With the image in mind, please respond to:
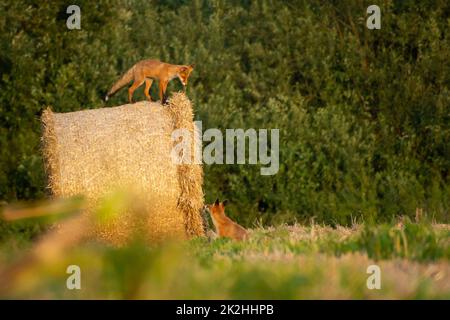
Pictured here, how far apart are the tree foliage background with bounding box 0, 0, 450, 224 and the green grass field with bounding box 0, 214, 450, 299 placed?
903cm

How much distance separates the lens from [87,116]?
35.8 feet

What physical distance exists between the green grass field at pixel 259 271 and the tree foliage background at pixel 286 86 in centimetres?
903

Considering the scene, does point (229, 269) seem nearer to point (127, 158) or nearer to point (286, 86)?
point (127, 158)

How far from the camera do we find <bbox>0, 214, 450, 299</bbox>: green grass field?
227 cm

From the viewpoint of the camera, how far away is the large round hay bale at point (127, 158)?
1062cm

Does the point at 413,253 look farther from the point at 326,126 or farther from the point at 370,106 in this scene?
the point at 370,106

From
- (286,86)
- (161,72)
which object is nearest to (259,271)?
(161,72)

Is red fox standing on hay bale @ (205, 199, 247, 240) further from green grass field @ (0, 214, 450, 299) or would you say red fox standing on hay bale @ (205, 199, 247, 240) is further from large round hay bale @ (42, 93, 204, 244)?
green grass field @ (0, 214, 450, 299)

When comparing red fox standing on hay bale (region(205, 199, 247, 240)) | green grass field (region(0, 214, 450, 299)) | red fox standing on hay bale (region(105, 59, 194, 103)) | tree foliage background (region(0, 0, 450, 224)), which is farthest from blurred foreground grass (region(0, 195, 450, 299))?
tree foliage background (region(0, 0, 450, 224))

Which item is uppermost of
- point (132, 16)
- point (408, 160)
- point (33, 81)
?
point (132, 16)

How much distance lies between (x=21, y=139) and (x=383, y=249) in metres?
11.1

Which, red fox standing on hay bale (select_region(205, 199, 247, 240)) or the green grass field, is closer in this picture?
the green grass field

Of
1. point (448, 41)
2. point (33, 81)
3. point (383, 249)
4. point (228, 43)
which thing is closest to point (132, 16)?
point (228, 43)

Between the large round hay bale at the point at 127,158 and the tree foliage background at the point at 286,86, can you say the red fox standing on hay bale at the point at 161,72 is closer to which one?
the large round hay bale at the point at 127,158
